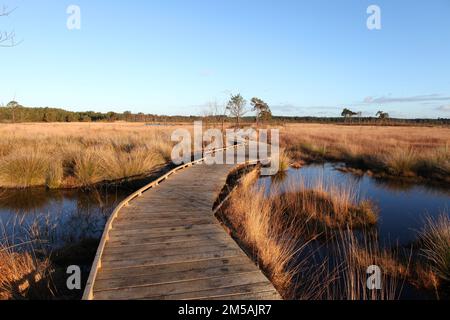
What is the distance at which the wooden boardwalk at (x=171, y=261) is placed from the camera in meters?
3.17

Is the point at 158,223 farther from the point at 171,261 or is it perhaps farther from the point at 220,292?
the point at 220,292

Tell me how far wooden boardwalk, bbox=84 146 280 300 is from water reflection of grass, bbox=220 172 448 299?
2.25 ft

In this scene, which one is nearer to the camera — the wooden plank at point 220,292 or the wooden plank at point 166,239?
the wooden plank at point 220,292

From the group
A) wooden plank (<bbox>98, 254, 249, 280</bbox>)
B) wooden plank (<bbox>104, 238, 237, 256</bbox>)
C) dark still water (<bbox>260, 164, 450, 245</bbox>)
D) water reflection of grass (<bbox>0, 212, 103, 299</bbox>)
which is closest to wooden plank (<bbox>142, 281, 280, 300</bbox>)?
wooden plank (<bbox>98, 254, 249, 280</bbox>)

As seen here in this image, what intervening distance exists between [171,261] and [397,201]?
8.78 metres

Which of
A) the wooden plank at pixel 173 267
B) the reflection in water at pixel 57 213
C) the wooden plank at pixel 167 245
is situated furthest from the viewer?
the reflection in water at pixel 57 213

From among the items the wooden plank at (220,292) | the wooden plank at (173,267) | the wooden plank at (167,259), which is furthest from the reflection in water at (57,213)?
the wooden plank at (220,292)

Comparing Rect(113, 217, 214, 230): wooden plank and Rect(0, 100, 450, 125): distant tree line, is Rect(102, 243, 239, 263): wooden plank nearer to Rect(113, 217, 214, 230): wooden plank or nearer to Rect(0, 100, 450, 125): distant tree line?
Rect(113, 217, 214, 230): wooden plank

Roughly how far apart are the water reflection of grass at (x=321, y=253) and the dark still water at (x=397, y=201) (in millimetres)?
577

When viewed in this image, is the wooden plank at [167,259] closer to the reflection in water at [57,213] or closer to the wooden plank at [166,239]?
the wooden plank at [166,239]

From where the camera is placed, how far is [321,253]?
5.70 meters
